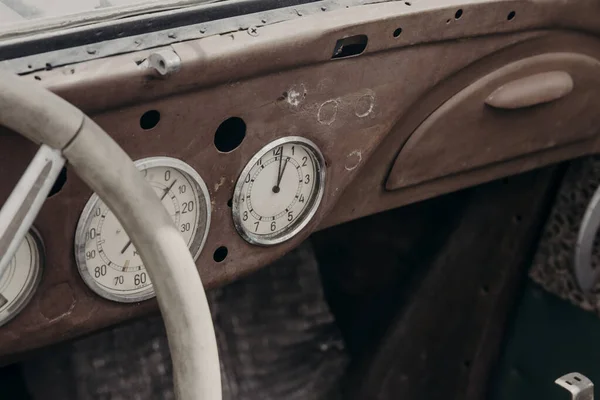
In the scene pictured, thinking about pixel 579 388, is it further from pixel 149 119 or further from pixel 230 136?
pixel 149 119

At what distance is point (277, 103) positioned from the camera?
1.02 metres

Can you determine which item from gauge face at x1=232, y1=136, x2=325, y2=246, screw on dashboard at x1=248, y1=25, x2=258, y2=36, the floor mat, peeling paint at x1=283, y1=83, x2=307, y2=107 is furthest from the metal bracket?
screw on dashboard at x1=248, y1=25, x2=258, y2=36

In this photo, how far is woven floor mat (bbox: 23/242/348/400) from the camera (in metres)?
1.54

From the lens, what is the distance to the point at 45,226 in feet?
2.97

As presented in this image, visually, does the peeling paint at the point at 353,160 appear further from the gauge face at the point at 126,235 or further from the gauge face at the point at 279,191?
the gauge face at the point at 126,235

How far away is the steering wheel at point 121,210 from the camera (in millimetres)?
686

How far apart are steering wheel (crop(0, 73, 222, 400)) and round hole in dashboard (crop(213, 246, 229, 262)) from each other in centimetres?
36

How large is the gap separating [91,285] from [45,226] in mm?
107

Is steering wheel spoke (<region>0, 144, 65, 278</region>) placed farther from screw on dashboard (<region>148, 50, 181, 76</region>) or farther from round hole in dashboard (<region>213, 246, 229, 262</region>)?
round hole in dashboard (<region>213, 246, 229, 262</region>)

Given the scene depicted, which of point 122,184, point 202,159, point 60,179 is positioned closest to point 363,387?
point 202,159

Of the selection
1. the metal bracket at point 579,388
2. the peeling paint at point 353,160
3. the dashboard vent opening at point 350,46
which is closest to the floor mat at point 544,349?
the metal bracket at point 579,388

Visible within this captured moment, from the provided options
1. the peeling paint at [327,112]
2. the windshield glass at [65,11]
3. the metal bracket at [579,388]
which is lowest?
the metal bracket at [579,388]

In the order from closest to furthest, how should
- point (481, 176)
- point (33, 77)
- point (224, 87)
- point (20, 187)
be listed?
point (20, 187) < point (33, 77) < point (224, 87) < point (481, 176)

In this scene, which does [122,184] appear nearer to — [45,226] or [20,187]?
[20,187]
